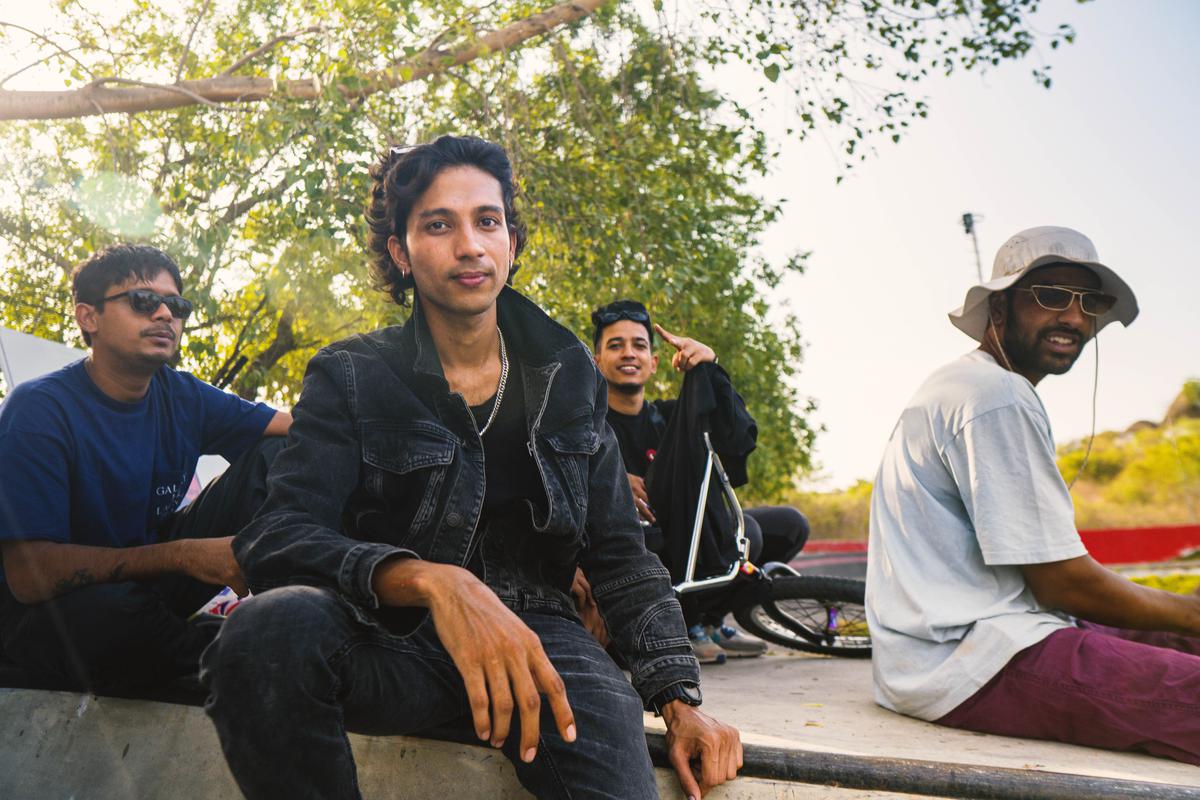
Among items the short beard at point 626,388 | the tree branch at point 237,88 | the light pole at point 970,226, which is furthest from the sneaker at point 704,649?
the light pole at point 970,226

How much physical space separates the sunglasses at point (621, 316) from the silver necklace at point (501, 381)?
244cm

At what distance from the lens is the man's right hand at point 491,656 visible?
1.49 meters

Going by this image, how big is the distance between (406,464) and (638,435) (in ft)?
9.35

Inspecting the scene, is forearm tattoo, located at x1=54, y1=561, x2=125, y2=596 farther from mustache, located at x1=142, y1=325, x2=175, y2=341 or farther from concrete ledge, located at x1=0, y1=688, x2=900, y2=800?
mustache, located at x1=142, y1=325, x2=175, y2=341

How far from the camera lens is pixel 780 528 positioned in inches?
194

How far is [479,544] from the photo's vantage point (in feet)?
6.81

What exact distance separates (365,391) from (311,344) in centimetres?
1244

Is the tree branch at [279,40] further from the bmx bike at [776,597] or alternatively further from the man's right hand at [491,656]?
the man's right hand at [491,656]

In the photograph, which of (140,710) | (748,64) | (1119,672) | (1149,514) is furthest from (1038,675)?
(1149,514)

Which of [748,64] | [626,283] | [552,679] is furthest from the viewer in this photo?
[626,283]

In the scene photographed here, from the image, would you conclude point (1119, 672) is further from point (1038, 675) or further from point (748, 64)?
point (748, 64)

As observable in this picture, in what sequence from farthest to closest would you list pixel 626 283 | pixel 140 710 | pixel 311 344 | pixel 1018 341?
pixel 311 344
pixel 626 283
pixel 1018 341
pixel 140 710

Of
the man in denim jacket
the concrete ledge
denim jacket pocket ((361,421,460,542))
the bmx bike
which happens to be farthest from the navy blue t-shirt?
the bmx bike

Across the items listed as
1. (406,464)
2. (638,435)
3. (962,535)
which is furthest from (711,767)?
(638,435)
